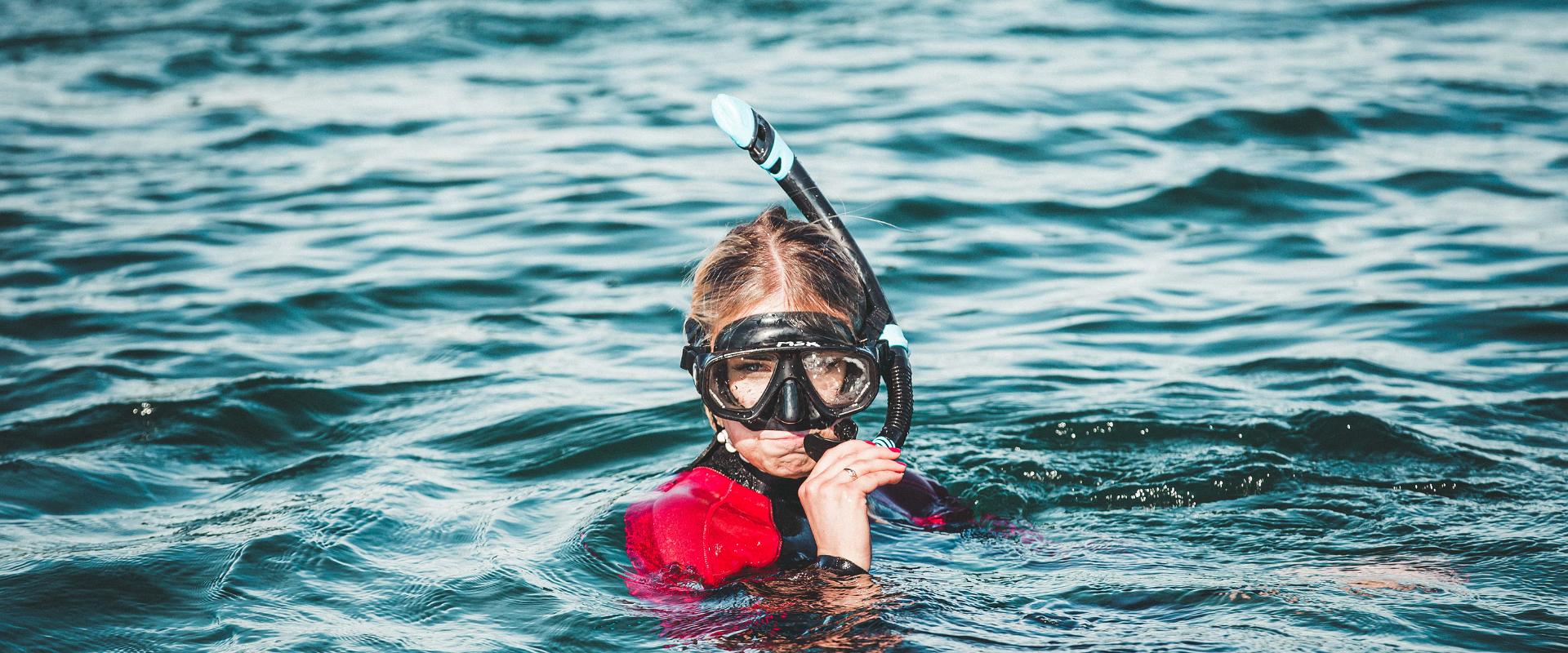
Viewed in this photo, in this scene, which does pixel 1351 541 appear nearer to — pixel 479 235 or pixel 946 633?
pixel 946 633

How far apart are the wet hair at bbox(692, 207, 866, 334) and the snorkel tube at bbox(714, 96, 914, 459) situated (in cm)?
4

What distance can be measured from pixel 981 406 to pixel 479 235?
372 centimetres

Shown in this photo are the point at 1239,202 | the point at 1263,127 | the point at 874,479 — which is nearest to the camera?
the point at 874,479

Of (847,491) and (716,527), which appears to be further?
(716,527)

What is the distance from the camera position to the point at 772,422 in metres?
3.32

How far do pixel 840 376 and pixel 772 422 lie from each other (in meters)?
0.19

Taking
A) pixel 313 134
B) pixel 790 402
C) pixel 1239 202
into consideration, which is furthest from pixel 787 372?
pixel 313 134

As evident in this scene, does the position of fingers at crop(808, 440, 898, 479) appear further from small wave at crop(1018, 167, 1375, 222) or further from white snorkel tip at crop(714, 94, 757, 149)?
small wave at crop(1018, 167, 1375, 222)

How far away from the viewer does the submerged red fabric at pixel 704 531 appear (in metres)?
3.48

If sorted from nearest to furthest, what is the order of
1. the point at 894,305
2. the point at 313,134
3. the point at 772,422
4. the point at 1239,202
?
the point at 772,422 < the point at 894,305 < the point at 1239,202 < the point at 313,134

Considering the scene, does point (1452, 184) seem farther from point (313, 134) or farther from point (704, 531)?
point (313, 134)

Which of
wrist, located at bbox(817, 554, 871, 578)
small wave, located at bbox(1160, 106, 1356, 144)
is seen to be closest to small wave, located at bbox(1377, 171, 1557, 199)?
small wave, located at bbox(1160, 106, 1356, 144)

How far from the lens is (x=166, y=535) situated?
406cm

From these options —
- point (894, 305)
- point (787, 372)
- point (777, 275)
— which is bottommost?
point (894, 305)
